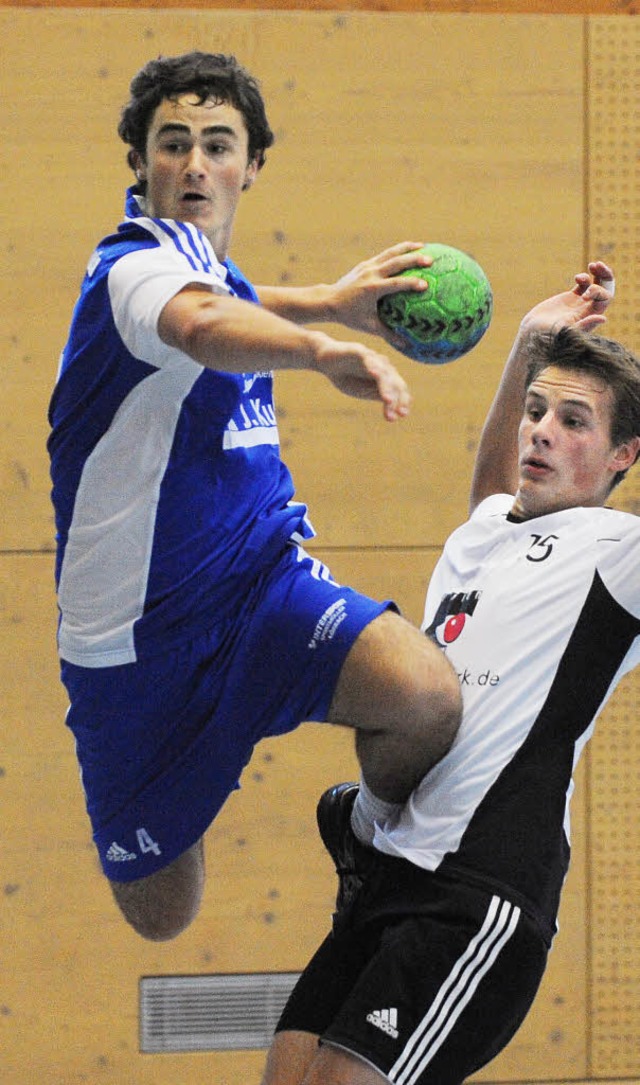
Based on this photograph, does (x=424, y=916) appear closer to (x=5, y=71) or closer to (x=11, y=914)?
(x=11, y=914)

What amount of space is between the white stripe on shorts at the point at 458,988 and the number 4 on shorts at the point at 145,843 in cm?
74

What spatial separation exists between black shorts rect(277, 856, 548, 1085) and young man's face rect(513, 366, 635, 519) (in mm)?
738

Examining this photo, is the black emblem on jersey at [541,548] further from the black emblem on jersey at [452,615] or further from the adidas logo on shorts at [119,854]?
the adidas logo on shorts at [119,854]

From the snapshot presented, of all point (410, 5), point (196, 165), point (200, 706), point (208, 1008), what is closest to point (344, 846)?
point (200, 706)

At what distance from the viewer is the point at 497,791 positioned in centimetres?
274

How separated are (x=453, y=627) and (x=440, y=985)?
0.64 meters

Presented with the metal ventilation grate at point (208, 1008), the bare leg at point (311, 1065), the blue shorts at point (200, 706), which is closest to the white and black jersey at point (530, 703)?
the blue shorts at point (200, 706)

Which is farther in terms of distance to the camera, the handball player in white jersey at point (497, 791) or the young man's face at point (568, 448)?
the young man's face at point (568, 448)

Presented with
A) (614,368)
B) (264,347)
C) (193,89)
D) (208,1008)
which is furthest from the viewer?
(208,1008)

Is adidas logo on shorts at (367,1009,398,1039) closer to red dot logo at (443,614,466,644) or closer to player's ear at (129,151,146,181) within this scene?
red dot logo at (443,614,466,644)

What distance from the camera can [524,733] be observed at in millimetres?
2750

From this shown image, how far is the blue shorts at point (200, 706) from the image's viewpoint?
9.31 ft

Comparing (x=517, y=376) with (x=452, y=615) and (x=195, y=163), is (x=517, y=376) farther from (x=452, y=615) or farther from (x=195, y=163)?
(x=195, y=163)

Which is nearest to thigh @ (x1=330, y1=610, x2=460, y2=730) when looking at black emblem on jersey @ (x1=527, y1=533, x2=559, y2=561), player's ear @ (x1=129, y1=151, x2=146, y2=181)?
black emblem on jersey @ (x1=527, y1=533, x2=559, y2=561)
